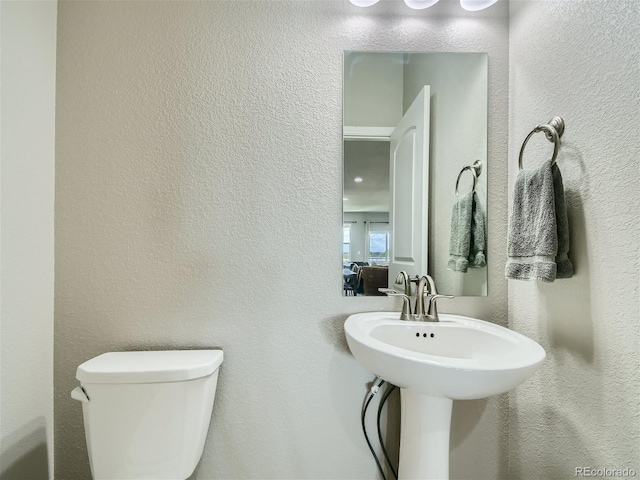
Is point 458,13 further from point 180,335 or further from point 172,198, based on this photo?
point 180,335

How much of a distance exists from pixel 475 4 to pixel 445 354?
4.07ft

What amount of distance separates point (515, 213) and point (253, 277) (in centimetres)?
91

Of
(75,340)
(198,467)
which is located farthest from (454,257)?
(75,340)

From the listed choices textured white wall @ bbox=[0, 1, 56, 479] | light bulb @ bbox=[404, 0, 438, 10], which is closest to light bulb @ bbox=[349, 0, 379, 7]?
light bulb @ bbox=[404, 0, 438, 10]

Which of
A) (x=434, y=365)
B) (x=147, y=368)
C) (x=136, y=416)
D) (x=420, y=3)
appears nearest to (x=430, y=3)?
(x=420, y=3)

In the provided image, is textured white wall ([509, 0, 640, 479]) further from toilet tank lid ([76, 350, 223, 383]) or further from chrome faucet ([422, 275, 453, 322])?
toilet tank lid ([76, 350, 223, 383])

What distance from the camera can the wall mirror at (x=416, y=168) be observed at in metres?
1.08

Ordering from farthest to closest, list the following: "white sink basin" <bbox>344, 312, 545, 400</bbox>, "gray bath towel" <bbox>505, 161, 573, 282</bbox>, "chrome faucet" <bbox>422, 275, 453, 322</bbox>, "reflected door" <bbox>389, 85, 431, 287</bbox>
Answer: "reflected door" <bbox>389, 85, 431, 287</bbox> → "chrome faucet" <bbox>422, 275, 453, 322</bbox> → "gray bath towel" <bbox>505, 161, 573, 282</bbox> → "white sink basin" <bbox>344, 312, 545, 400</bbox>

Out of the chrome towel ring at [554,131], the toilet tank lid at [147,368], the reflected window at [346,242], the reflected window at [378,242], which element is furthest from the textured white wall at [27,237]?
the chrome towel ring at [554,131]

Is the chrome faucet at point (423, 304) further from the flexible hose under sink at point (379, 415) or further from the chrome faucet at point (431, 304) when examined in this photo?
the flexible hose under sink at point (379, 415)

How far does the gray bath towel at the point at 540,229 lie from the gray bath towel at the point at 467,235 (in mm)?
189

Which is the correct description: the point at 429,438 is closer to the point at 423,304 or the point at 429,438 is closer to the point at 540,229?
the point at 423,304

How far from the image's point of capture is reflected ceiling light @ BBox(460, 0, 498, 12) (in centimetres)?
100

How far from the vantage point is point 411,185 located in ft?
3.59
